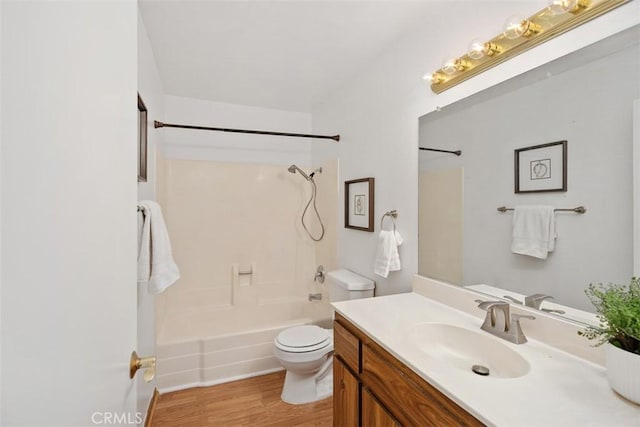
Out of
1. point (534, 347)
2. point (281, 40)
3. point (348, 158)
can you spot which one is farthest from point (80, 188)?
point (348, 158)

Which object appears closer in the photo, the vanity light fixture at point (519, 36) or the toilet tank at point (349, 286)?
the vanity light fixture at point (519, 36)

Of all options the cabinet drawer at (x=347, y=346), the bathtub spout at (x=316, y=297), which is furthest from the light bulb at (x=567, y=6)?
the bathtub spout at (x=316, y=297)

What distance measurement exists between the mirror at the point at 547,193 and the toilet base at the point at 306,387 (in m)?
1.15

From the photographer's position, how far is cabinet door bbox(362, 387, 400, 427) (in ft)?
3.38

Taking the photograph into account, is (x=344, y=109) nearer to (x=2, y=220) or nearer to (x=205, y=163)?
(x=205, y=163)

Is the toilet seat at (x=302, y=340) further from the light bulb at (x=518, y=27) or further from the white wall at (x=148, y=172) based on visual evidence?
the light bulb at (x=518, y=27)

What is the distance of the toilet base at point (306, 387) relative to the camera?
2051mm

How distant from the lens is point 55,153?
1.28 feet

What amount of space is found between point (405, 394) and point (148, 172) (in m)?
1.88

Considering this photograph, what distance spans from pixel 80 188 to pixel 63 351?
0.23 m

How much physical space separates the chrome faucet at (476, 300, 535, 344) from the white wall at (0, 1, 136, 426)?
119 cm

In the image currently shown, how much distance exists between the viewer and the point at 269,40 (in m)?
1.88

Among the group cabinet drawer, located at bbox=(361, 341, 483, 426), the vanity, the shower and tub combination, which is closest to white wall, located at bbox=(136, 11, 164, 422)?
the shower and tub combination

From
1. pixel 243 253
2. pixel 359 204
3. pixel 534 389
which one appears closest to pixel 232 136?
pixel 243 253
